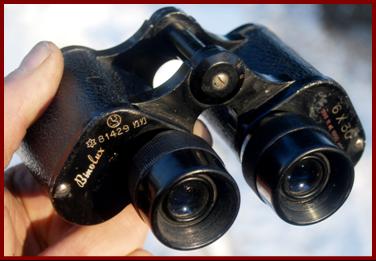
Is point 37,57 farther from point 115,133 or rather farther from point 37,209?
point 37,209

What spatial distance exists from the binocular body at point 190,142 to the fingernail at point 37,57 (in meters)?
0.06

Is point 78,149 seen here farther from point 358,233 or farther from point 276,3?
point 276,3

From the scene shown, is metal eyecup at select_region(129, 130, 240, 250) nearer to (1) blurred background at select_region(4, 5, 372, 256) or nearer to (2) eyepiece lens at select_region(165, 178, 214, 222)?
(2) eyepiece lens at select_region(165, 178, 214, 222)

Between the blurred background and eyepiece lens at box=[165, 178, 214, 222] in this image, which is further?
the blurred background

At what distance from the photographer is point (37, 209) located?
160 cm

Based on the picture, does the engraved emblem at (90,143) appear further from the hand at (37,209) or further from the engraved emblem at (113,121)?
the hand at (37,209)

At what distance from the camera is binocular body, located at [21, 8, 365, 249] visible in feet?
3.82

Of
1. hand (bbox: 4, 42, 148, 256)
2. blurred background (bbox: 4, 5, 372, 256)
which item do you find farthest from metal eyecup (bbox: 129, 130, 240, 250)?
blurred background (bbox: 4, 5, 372, 256)

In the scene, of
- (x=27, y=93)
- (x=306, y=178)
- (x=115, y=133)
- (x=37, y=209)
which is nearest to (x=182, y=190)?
(x=115, y=133)

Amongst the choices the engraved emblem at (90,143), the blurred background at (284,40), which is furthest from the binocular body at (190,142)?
the blurred background at (284,40)

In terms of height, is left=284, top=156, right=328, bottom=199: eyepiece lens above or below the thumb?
below

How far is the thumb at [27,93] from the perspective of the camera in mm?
1284

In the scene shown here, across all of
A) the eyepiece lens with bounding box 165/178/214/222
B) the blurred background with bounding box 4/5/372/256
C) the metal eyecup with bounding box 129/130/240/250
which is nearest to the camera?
the metal eyecup with bounding box 129/130/240/250

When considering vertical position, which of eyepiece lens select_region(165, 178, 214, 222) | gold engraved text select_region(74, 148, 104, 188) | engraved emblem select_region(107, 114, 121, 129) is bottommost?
eyepiece lens select_region(165, 178, 214, 222)
